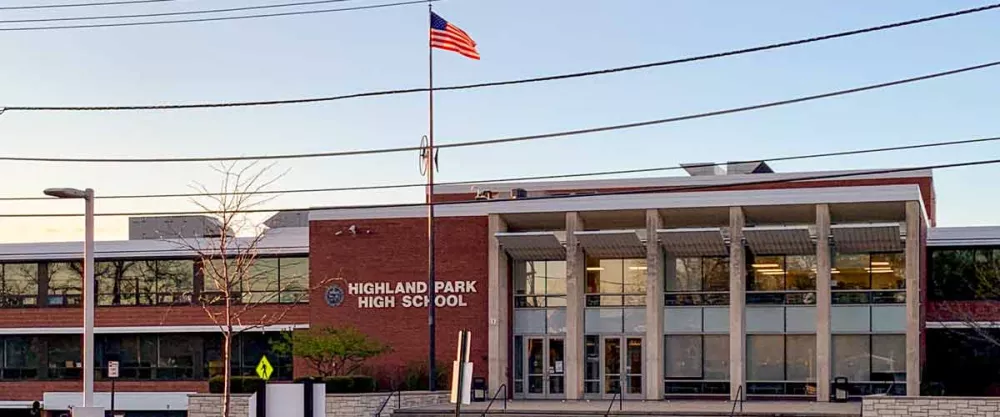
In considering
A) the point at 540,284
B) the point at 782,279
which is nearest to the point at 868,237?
the point at 782,279

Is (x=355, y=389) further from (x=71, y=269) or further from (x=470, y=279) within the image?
(x=71, y=269)

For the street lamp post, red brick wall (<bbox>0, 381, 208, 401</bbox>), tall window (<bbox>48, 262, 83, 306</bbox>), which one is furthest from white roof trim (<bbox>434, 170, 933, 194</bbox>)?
the street lamp post

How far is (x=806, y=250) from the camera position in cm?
4484

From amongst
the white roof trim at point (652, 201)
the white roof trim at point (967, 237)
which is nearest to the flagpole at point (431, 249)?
the white roof trim at point (652, 201)

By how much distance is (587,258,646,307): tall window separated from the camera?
46375 millimetres

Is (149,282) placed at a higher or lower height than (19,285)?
higher

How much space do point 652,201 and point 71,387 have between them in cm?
2498

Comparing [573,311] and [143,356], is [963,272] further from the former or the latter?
[143,356]

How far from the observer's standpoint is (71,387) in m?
55.1


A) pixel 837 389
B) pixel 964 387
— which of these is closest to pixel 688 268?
pixel 837 389

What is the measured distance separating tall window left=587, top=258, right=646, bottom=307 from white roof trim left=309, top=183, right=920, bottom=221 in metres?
2.75

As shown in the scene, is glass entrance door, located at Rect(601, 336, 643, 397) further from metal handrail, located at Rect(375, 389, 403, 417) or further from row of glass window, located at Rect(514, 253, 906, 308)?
metal handrail, located at Rect(375, 389, 403, 417)

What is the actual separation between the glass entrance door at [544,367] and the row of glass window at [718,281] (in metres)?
1.29

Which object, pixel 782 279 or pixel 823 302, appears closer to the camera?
pixel 823 302
